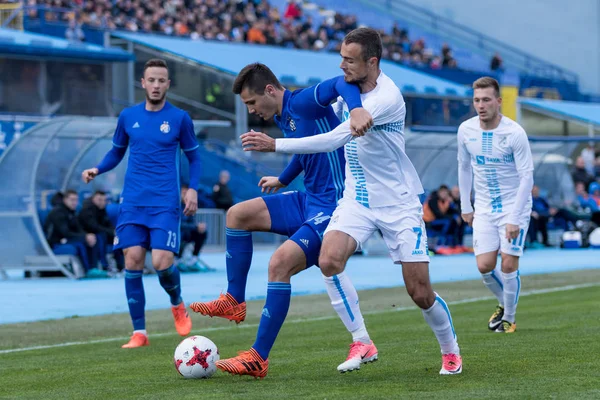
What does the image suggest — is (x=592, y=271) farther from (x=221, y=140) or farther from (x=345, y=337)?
(x=221, y=140)

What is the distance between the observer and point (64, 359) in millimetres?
8570

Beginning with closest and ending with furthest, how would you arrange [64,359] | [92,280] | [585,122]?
[64,359] → [92,280] → [585,122]

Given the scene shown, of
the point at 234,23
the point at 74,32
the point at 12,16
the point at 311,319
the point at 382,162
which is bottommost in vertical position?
the point at 311,319

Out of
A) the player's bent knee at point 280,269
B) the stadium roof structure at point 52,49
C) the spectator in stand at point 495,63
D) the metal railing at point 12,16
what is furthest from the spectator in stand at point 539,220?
the player's bent knee at point 280,269

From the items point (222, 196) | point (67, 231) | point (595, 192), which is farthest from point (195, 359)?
point (595, 192)

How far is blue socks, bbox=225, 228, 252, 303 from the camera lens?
7582 mm

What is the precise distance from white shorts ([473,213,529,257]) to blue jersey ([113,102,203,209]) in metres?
2.84

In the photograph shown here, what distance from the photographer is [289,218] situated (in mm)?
7520

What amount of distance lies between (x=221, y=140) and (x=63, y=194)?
10.9 metres

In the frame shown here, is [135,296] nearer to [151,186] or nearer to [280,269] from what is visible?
[151,186]

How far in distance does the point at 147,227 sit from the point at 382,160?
10.8 ft

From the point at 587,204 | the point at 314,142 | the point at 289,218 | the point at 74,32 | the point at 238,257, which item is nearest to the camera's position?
the point at 314,142

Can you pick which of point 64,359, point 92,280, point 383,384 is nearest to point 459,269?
point 92,280

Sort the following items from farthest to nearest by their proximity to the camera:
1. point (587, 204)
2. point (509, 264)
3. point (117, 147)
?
point (587, 204)
point (509, 264)
point (117, 147)
